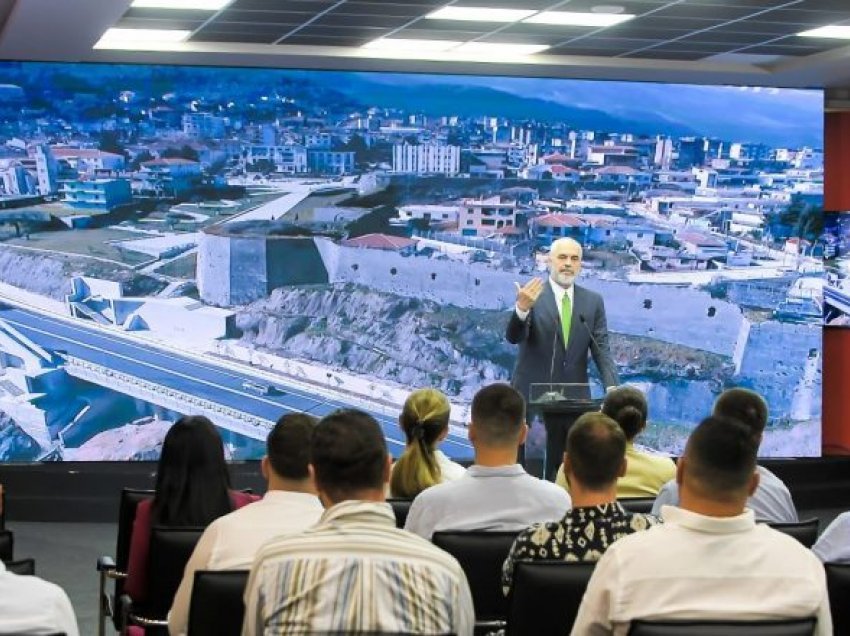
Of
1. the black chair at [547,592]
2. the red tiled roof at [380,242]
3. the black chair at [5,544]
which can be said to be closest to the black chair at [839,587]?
the black chair at [547,592]

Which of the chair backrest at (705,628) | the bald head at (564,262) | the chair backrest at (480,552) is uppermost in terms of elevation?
the bald head at (564,262)

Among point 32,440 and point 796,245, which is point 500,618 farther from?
point 796,245

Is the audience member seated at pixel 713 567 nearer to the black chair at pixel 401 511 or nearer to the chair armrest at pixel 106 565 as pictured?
the black chair at pixel 401 511

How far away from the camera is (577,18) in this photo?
8359 millimetres

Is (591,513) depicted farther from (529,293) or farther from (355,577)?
(529,293)

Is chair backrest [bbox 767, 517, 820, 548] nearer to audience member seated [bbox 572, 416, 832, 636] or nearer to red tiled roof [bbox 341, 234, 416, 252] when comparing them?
audience member seated [bbox 572, 416, 832, 636]

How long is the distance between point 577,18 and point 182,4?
2.44m

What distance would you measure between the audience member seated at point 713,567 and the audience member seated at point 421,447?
203 cm

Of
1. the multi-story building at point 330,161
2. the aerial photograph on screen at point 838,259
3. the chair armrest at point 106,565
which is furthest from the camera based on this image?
the aerial photograph on screen at point 838,259

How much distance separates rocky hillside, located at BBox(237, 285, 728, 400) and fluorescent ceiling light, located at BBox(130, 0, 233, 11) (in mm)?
2641

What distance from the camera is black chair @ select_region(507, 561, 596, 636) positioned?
3229 mm

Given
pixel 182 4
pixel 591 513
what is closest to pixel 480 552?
pixel 591 513

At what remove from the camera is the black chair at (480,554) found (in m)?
3.68

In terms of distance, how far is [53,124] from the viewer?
9.72 m
